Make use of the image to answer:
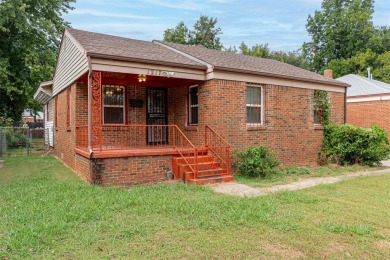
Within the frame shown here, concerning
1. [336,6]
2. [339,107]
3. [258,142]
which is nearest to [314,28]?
[336,6]

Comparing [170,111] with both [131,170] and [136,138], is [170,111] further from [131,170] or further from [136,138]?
[131,170]

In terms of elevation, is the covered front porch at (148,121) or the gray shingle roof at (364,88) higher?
the gray shingle roof at (364,88)

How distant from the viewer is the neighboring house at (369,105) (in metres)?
17.8

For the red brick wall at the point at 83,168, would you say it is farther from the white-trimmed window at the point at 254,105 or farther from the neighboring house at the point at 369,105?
the neighboring house at the point at 369,105

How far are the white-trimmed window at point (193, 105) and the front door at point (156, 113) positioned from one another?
1.22m

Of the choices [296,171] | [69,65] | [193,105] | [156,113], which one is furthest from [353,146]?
[69,65]

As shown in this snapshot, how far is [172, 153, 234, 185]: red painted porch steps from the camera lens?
7723 mm

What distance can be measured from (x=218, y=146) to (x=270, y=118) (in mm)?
2382

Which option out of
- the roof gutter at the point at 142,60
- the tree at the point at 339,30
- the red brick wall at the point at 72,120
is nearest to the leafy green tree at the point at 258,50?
the tree at the point at 339,30

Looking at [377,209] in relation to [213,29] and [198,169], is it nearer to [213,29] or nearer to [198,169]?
[198,169]

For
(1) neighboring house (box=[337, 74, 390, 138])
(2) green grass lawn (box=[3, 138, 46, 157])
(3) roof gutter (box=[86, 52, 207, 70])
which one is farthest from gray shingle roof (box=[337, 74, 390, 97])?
(2) green grass lawn (box=[3, 138, 46, 157])

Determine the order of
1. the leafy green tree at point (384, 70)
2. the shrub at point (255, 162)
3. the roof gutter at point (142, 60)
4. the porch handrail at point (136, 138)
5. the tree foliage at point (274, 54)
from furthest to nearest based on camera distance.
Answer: the tree foliage at point (274, 54) → the leafy green tree at point (384, 70) → the porch handrail at point (136, 138) → the shrub at point (255, 162) → the roof gutter at point (142, 60)

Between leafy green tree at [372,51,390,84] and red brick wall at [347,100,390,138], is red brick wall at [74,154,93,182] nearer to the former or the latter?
red brick wall at [347,100,390,138]

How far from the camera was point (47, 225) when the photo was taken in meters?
4.31
